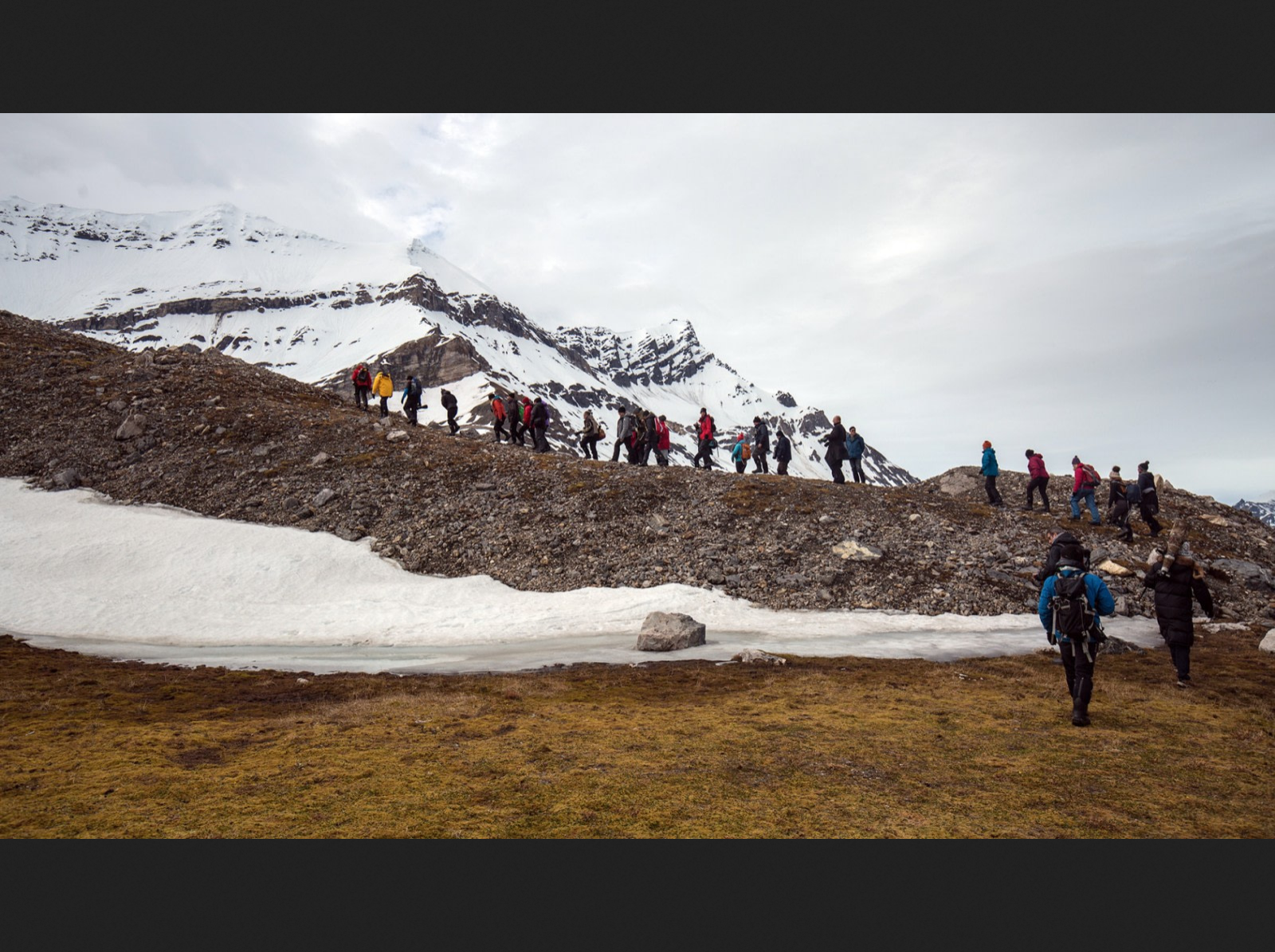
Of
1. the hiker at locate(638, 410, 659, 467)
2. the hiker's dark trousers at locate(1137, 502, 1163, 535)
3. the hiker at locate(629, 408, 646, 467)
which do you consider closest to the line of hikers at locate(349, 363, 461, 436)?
the hiker at locate(629, 408, 646, 467)

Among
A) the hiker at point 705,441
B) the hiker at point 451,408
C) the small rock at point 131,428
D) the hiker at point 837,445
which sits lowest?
the hiker at point 837,445

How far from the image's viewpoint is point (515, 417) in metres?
38.8

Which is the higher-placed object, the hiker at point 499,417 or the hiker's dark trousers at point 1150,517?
the hiker at point 499,417

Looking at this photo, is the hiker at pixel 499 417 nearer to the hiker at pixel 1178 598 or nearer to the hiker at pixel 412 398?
the hiker at pixel 412 398

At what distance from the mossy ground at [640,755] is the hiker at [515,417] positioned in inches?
951

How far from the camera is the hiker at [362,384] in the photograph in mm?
40287

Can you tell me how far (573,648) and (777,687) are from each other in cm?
679

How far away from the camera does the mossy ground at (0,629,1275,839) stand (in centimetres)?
736

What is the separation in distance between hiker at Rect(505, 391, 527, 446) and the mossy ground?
24.2 metres

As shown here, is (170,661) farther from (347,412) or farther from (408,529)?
(347,412)

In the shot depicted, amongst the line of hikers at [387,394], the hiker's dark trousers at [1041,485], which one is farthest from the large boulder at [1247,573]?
the line of hikers at [387,394]

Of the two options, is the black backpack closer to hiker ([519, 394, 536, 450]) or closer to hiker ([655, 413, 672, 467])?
hiker ([655, 413, 672, 467])

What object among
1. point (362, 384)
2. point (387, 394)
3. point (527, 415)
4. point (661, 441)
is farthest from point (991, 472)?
point (362, 384)

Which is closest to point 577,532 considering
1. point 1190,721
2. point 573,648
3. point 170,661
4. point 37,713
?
point 573,648
